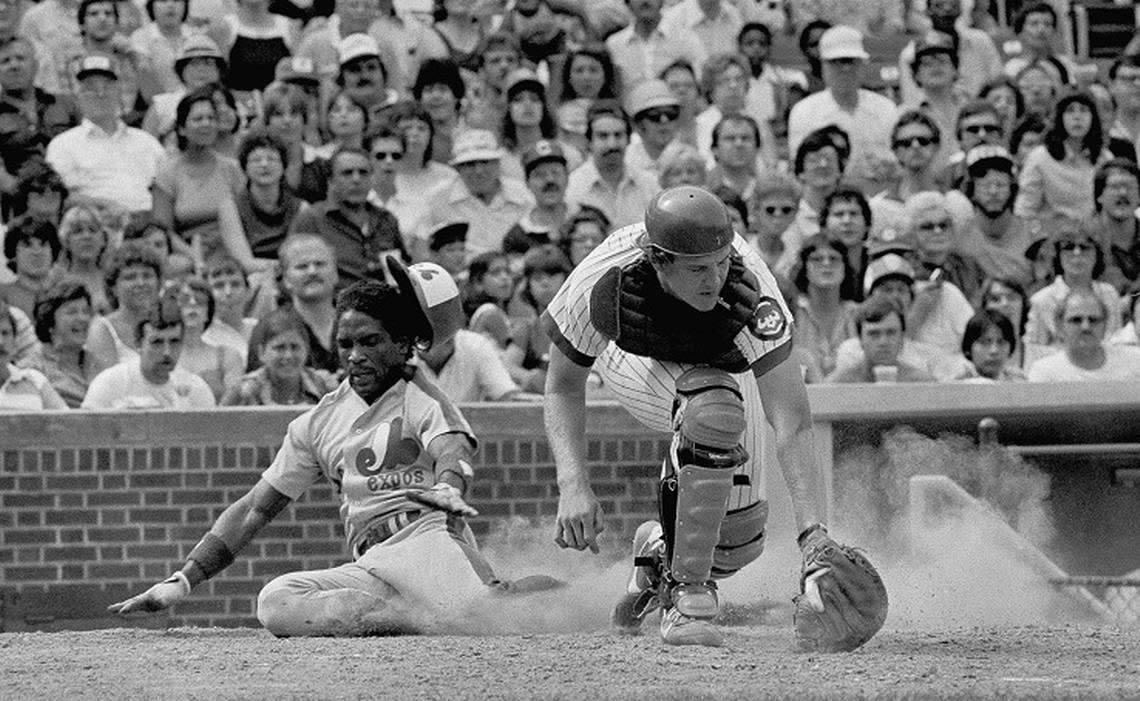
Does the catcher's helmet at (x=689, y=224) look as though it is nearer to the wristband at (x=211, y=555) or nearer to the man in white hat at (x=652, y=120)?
the wristband at (x=211, y=555)

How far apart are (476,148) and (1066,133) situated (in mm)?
3782

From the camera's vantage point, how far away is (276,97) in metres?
11.8

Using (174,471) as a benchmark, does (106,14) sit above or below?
above

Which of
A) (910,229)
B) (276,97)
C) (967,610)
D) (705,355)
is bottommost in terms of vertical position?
(967,610)

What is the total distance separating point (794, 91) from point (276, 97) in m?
3.70

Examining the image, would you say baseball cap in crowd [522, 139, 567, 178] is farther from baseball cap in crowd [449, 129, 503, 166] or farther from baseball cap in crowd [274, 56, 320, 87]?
baseball cap in crowd [274, 56, 320, 87]

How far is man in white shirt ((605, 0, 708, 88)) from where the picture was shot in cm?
1340

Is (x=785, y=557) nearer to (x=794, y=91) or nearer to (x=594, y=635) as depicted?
(x=594, y=635)

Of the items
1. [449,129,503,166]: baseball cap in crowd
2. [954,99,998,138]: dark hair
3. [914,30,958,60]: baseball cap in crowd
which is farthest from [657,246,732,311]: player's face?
[914,30,958,60]: baseball cap in crowd

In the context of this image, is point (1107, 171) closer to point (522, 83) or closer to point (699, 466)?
point (522, 83)

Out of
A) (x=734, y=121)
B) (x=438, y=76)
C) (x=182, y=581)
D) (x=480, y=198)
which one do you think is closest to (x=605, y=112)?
(x=734, y=121)

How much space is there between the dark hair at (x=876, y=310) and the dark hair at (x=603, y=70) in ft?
11.4

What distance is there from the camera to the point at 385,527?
6.94 metres

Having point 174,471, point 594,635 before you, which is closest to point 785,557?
point 594,635
